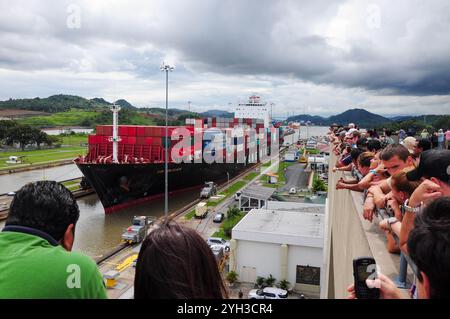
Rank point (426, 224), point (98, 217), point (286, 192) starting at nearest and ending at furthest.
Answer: point (426, 224) < point (98, 217) < point (286, 192)

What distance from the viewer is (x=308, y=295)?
38.9 ft

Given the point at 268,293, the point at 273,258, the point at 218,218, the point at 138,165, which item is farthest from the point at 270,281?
the point at 138,165

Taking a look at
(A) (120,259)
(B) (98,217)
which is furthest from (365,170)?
(B) (98,217)

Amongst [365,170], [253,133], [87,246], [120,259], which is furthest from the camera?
[253,133]

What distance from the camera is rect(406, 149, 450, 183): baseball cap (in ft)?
6.90

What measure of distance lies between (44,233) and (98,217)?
897 inches

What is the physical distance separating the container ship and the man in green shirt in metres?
21.5

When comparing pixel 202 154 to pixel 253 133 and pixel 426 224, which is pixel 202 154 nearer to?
pixel 253 133

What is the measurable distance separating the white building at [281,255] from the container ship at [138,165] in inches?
499

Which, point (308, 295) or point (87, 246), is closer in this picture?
point (308, 295)

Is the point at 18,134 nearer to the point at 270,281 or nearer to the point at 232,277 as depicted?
the point at 232,277

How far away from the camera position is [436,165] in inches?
84.5

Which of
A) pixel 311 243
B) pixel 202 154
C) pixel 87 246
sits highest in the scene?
pixel 202 154

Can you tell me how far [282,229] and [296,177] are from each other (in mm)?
24680
